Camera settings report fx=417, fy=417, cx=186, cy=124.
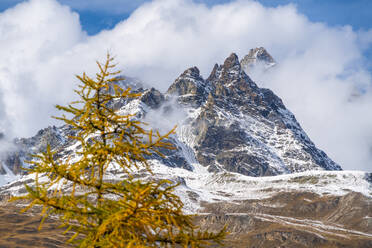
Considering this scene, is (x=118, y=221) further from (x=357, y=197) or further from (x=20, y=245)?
(x=357, y=197)

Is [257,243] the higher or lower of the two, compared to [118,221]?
lower

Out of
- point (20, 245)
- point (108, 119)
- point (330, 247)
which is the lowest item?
point (20, 245)

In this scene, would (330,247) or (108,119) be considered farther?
(330,247)

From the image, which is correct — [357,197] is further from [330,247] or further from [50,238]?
[50,238]

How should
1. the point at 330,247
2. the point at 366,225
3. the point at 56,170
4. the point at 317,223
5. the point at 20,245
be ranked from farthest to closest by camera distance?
the point at 317,223, the point at 366,225, the point at 330,247, the point at 20,245, the point at 56,170

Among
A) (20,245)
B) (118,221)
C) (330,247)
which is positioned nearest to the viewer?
(118,221)

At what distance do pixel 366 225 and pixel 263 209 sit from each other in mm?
49039

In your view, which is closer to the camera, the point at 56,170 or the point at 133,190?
the point at 133,190

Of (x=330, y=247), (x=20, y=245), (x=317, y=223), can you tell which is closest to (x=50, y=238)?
(x=20, y=245)

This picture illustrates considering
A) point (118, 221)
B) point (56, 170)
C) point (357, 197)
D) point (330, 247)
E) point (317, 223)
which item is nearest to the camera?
point (118, 221)

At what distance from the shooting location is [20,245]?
107875 mm

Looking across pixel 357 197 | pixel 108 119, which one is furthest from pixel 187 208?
pixel 108 119

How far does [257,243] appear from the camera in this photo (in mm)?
137250

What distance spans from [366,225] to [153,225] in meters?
169
